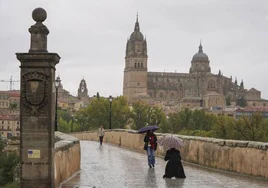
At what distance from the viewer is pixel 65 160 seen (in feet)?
45.1

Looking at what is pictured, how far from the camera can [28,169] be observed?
440 inches

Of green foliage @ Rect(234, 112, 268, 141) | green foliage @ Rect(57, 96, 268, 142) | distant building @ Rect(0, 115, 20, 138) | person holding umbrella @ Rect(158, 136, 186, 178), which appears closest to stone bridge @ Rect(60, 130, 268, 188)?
person holding umbrella @ Rect(158, 136, 186, 178)

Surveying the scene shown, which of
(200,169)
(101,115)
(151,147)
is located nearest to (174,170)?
(200,169)

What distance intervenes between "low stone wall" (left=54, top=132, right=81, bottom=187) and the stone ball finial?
2.58 meters

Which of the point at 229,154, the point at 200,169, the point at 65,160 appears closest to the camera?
the point at 65,160

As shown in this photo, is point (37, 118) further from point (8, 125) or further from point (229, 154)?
point (8, 125)

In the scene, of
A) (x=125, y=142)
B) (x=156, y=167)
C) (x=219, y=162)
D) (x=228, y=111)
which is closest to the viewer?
(x=219, y=162)

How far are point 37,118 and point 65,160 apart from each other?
2800 millimetres

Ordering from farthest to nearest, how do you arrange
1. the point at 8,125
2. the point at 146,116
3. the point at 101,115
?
the point at 8,125 → the point at 146,116 → the point at 101,115

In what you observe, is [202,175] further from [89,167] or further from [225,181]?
[89,167]

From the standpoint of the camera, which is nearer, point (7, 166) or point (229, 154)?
point (229, 154)

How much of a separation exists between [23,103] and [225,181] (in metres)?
5.24

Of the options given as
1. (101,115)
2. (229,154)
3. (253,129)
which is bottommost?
(229,154)

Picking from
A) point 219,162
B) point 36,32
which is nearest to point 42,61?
point 36,32
